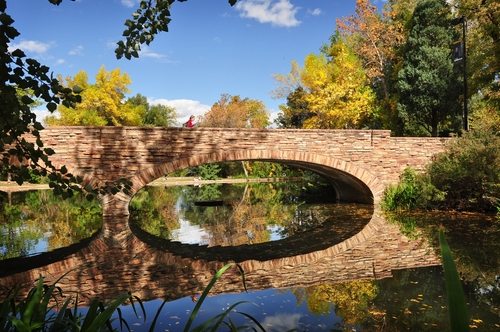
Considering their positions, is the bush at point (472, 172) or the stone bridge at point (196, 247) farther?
the bush at point (472, 172)

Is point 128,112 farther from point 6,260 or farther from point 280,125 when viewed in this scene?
point 6,260

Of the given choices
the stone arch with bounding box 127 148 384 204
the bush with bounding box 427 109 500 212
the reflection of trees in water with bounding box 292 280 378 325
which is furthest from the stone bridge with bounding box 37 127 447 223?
the reflection of trees in water with bounding box 292 280 378 325

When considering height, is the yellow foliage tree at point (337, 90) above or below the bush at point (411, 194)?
Answer: above

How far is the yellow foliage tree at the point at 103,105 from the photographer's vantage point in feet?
110

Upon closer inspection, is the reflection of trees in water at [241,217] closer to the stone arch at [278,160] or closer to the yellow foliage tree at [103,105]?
the stone arch at [278,160]

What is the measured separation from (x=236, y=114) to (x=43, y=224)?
27.5 meters

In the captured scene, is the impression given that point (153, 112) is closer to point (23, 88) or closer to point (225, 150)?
point (225, 150)

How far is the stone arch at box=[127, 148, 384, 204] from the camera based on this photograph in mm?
13156

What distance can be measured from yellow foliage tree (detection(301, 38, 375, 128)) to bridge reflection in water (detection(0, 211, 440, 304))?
50.8ft

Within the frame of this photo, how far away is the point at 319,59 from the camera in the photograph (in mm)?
27547

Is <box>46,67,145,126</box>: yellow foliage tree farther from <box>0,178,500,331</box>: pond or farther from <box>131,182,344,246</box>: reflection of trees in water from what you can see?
<box>0,178,500,331</box>: pond

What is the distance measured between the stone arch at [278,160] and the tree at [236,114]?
23.2 metres

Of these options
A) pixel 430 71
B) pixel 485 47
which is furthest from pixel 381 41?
pixel 485 47

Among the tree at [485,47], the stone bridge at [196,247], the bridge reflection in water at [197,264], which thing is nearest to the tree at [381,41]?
the tree at [485,47]
